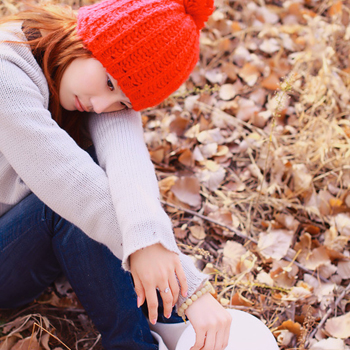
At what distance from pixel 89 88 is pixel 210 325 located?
552 millimetres

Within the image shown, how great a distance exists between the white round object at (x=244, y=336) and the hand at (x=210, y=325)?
35 millimetres

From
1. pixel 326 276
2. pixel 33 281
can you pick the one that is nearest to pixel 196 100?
pixel 326 276

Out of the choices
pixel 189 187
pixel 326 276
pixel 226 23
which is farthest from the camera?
pixel 226 23

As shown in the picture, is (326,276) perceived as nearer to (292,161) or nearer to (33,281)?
(292,161)

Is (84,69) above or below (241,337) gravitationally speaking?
above

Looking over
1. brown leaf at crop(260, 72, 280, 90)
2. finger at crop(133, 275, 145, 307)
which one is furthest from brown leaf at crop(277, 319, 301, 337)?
brown leaf at crop(260, 72, 280, 90)

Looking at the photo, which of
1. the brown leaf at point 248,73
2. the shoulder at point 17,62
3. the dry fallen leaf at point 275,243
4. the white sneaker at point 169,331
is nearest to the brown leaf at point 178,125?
the brown leaf at point 248,73

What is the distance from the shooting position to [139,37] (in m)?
0.77

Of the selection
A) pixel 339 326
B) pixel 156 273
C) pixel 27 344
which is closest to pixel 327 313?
pixel 339 326

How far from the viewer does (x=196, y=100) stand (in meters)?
1.45

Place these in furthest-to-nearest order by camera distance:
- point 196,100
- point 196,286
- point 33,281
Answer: point 196,100 → point 33,281 → point 196,286

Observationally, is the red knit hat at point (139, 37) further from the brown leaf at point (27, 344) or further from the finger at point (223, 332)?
the brown leaf at point (27, 344)

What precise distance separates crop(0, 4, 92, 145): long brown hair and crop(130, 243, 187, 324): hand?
44cm

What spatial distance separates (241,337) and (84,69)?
0.65 meters
